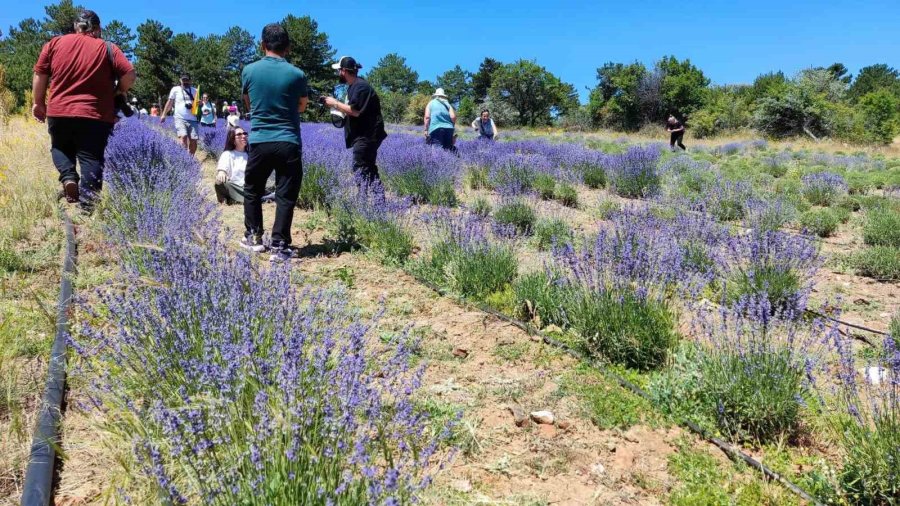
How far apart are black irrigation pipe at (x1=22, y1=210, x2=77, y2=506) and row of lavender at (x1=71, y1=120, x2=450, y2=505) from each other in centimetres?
12

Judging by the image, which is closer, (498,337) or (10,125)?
(498,337)

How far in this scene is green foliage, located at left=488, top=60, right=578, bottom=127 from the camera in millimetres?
55844

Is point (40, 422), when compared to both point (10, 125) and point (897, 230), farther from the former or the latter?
point (10, 125)

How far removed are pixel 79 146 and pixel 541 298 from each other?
4459mm

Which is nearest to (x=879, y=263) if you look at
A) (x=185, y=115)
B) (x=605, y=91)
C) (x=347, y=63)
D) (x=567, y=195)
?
(x=567, y=195)

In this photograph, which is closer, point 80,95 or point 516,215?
point 80,95

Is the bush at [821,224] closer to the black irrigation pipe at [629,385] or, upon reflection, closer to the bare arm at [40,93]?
the black irrigation pipe at [629,385]

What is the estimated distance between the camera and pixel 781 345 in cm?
258

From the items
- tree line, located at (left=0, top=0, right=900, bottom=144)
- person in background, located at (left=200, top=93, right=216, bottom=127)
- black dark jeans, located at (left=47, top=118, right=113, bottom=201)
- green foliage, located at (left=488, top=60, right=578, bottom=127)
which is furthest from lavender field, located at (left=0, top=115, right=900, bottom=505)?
green foliage, located at (left=488, top=60, right=578, bottom=127)

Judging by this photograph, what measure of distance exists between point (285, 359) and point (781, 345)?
232cm

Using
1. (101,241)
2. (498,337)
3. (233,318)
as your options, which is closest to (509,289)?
(498,337)

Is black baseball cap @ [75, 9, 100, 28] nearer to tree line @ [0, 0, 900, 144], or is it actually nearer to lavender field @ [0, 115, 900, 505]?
lavender field @ [0, 115, 900, 505]

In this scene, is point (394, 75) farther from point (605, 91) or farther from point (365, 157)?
point (365, 157)

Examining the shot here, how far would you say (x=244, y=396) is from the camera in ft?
5.92
